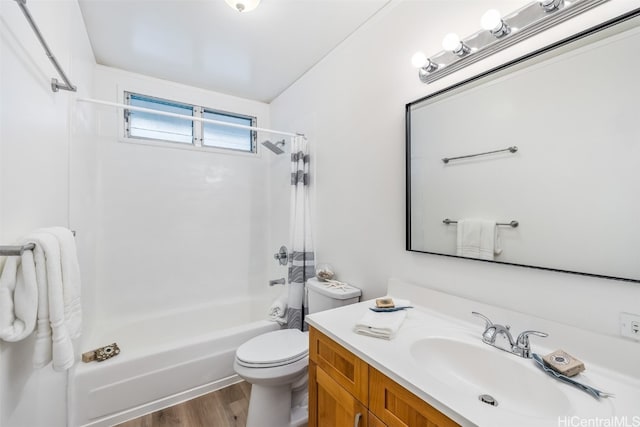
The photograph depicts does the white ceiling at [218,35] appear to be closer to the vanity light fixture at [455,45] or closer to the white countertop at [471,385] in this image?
the vanity light fixture at [455,45]

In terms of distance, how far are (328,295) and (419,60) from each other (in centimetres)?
141

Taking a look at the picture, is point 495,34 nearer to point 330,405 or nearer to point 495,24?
point 495,24

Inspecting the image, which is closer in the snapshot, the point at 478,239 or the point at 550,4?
the point at 550,4

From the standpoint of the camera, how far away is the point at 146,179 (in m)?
2.53

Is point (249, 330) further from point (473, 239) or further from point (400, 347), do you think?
point (473, 239)

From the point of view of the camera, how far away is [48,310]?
910 mm

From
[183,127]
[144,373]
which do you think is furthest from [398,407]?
[183,127]

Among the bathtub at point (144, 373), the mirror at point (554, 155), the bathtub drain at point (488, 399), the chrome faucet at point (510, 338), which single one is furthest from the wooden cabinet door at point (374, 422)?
the bathtub at point (144, 373)

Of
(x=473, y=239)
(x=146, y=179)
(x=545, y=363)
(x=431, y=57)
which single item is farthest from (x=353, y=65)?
(x=146, y=179)

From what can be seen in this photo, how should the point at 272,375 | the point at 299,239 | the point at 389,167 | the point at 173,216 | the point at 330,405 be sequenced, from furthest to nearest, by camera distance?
the point at 173,216 < the point at 299,239 < the point at 389,167 < the point at 272,375 < the point at 330,405

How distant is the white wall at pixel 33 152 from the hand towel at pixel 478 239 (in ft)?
5.48

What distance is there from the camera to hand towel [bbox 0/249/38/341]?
0.83 metres

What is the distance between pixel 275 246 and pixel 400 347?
2174 millimetres

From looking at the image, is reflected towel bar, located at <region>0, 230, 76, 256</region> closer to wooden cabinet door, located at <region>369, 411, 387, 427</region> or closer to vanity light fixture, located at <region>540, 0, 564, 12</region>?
wooden cabinet door, located at <region>369, 411, 387, 427</region>
